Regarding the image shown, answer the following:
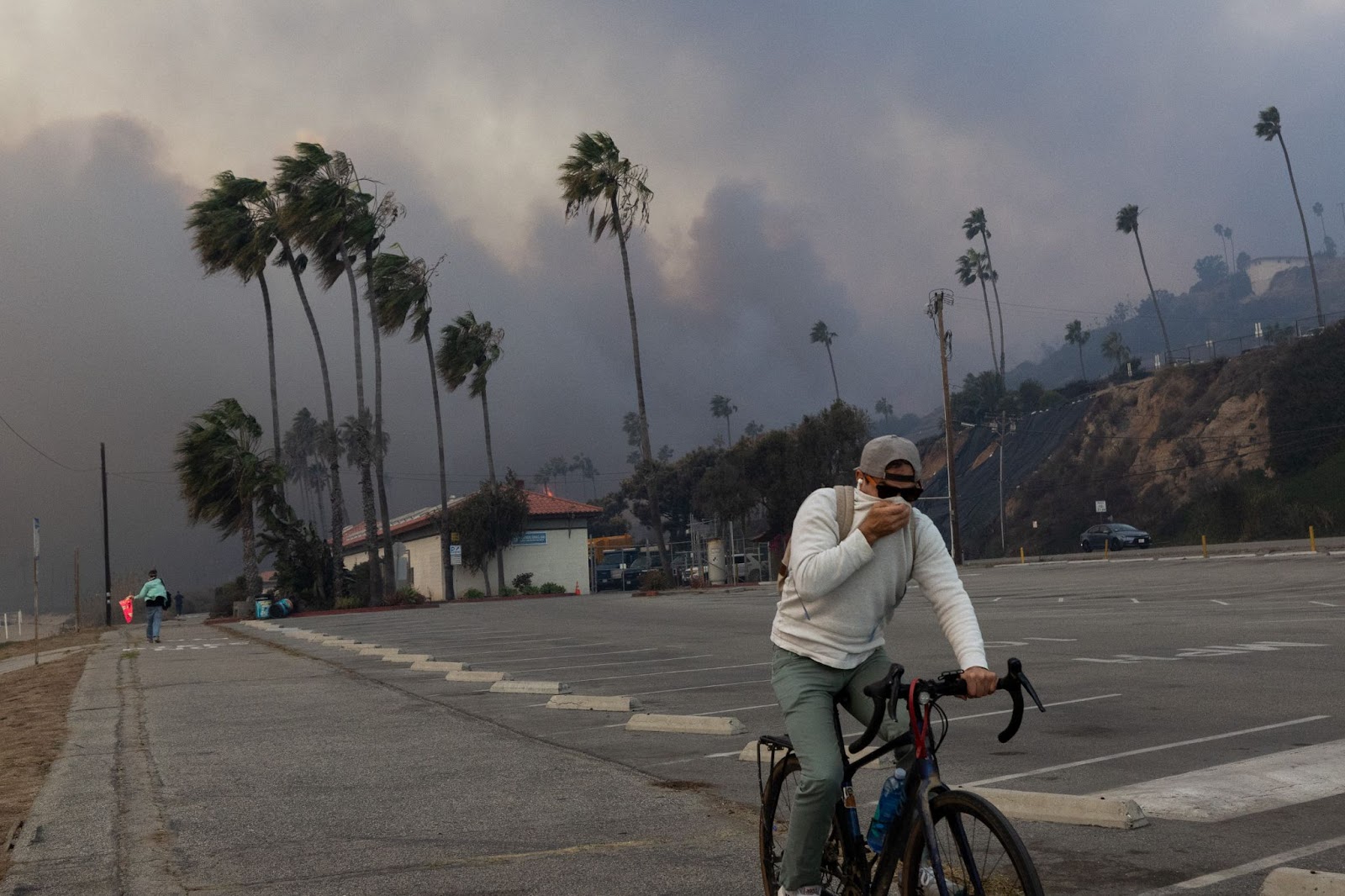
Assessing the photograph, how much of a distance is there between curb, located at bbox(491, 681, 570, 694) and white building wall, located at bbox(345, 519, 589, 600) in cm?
5096

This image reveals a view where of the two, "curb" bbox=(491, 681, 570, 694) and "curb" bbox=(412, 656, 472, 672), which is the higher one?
"curb" bbox=(412, 656, 472, 672)

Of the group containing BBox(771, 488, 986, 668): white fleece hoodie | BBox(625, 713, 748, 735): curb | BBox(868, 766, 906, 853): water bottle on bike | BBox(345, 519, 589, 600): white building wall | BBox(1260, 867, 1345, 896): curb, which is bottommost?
BBox(1260, 867, 1345, 896): curb

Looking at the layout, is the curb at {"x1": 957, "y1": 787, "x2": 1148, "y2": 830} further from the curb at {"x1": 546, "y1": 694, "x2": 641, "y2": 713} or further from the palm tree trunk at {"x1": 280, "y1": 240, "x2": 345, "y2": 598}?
the palm tree trunk at {"x1": 280, "y1": 240, "x2": 345, "y2": 598}

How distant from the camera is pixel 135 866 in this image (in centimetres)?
617

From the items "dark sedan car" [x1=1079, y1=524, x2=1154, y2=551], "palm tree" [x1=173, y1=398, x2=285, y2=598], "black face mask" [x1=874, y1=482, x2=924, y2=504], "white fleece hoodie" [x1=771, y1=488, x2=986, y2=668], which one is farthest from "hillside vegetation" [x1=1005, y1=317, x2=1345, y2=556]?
"black face mask" [x1=874, y1=482, x2=924, y2=504]

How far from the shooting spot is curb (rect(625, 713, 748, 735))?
33.8 feet

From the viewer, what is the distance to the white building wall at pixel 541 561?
65.9 metres

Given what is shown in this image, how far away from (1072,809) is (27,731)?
1021cm

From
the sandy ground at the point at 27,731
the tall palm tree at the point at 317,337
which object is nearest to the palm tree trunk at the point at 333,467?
the tall palm tree at the point at 317,337

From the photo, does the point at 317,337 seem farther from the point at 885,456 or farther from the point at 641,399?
the point at 885,456

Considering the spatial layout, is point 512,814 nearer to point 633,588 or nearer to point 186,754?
point 186,754

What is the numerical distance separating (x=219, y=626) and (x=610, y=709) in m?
34.4

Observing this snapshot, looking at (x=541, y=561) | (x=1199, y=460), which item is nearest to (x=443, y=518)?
(x=541, y=561)

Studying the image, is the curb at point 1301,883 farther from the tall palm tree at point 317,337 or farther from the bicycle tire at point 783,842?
the tall palm tree at point 317,337
